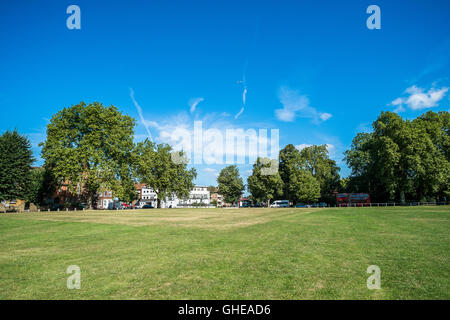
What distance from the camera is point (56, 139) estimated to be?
148 ft

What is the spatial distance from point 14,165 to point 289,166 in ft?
249

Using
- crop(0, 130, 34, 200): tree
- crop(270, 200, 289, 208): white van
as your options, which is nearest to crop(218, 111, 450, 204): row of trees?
crop(270, 200, 289, 208): white van

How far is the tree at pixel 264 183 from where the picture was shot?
267 ft

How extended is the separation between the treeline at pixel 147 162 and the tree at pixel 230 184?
1113 inches

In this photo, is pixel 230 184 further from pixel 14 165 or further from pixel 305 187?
pixel 14 165

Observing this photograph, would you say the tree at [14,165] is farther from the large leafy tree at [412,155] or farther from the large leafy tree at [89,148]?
the large leafy tree at [412,155]

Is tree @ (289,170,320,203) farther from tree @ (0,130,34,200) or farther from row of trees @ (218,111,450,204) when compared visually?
Result: tree @ (0,130,34,200)

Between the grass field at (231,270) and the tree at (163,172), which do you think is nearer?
the grass field at (231,270)

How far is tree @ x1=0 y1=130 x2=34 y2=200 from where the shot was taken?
49.9m

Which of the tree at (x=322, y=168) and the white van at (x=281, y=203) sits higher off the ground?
the tree at (x=322, y=168)

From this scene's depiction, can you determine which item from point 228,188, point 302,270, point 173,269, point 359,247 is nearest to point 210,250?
point 173,269

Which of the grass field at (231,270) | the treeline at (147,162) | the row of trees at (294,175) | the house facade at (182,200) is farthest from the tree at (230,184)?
the grass field at (231,270)

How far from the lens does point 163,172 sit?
6994 cm
